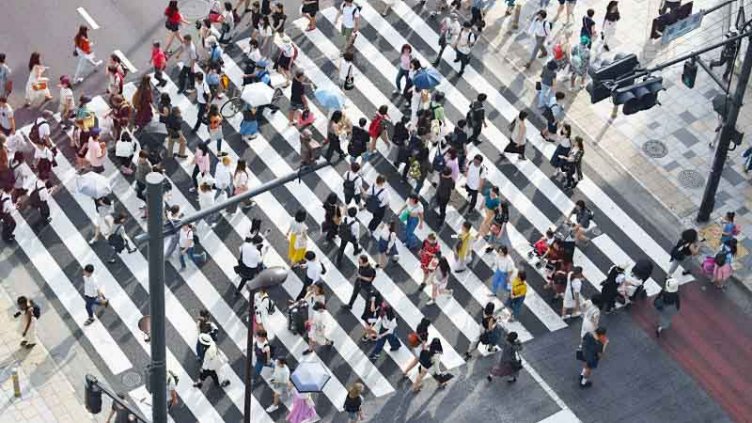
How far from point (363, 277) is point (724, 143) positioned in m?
8.84

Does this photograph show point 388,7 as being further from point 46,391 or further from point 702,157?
point 46,391

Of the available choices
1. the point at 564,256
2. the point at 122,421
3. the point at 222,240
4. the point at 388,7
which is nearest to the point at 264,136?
the point at 222,240

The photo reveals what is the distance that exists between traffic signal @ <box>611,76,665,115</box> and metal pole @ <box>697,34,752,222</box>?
12.0ft

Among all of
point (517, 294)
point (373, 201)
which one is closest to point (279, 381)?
point (373, 201)

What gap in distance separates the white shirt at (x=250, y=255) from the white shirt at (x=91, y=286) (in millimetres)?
3080

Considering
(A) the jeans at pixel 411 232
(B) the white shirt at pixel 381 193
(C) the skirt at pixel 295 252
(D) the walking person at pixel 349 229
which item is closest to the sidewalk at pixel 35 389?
(C) the skirt at pixel 295 252

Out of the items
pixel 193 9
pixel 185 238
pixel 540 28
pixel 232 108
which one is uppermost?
pixel 193 9

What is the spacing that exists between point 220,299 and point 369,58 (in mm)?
8923

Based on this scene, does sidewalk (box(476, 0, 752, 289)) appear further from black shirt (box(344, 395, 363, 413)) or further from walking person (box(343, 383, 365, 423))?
black shirt (box(344, 395, 363, 413))

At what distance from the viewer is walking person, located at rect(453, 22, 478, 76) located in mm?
34581

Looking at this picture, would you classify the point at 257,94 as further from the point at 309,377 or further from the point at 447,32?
the point at 309,377

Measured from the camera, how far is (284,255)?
3102cm

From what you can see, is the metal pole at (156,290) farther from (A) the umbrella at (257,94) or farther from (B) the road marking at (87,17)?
(B) the road marking at (87,17)

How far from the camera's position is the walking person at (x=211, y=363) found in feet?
90.3
